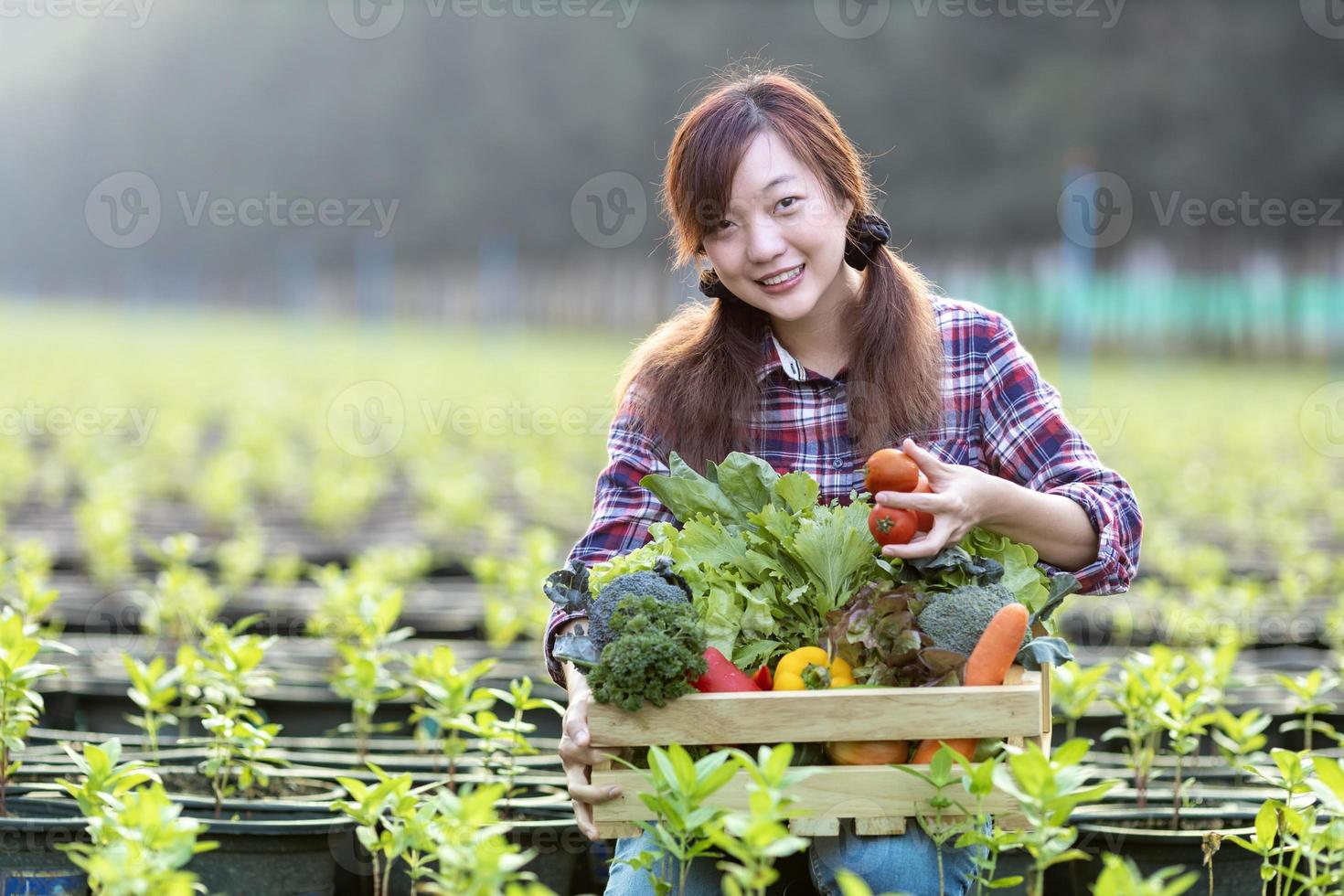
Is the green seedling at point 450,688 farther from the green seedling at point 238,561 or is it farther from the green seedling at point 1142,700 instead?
the green seedling at point 238,561

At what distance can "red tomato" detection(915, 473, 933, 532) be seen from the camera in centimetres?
197

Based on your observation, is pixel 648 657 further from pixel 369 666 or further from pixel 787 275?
pixel 369 666

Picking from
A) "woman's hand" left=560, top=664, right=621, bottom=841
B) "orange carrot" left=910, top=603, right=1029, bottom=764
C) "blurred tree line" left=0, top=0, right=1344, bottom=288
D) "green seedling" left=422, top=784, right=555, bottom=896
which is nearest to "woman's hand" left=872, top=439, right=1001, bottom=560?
"orange carrot" left=910, top=603, right=1029, bottom=764

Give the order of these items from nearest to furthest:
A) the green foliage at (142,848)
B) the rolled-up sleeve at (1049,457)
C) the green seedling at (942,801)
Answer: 1. the green foliage at (142,848)
2. the green seedling at (942,801)
3. the rolled-up sleeve at (1049,457)

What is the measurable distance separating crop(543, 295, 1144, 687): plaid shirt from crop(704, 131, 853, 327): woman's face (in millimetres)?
196

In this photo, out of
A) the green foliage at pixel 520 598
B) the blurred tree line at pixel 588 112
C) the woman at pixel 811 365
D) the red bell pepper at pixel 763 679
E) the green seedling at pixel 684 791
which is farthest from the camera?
the blurred tree line at pixel 588 112

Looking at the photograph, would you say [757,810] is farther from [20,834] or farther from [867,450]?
[20,834]

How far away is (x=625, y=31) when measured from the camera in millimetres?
42281

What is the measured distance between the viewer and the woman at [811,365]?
7.62 ft

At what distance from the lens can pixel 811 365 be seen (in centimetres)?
257

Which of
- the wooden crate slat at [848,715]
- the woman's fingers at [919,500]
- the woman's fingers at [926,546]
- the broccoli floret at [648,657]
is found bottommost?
the wooden crate slat at [848,715]

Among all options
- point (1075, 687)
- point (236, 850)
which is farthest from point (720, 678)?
point (1075, 687)

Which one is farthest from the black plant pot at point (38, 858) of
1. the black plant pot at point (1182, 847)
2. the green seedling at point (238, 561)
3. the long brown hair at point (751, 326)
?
the green seedling at point (238, 561)

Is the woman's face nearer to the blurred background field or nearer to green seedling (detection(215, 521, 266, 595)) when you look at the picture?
the blurred background field
